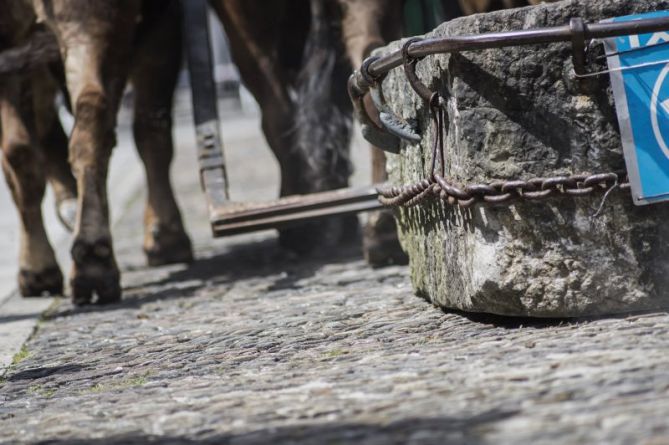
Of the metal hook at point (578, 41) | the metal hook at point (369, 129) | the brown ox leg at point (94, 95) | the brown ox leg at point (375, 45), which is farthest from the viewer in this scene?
the brown ox leg at point (94, 95)

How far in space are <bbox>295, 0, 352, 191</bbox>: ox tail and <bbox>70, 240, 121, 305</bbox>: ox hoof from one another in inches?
40.8

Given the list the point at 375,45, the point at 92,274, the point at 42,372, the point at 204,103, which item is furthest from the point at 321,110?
the point at 42,372

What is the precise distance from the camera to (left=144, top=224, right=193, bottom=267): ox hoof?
6840mm

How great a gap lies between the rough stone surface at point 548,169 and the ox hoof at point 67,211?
3.99 metres

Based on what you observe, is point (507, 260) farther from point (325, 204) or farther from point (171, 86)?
point (171, 86)

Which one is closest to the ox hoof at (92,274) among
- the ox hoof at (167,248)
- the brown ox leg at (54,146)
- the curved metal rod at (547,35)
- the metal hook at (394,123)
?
the ox hoof at (167,248)

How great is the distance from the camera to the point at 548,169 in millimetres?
3242

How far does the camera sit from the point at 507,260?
3.32 metres

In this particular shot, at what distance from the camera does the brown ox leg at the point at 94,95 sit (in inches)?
209

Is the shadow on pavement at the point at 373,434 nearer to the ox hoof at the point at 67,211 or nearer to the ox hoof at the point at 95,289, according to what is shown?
the ox hoof at the point at 95,289

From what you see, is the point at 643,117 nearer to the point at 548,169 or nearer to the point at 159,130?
the point at 548,169

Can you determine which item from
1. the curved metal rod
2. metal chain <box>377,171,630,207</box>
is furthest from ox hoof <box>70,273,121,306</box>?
the curved metal rod

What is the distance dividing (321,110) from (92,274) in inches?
50.5

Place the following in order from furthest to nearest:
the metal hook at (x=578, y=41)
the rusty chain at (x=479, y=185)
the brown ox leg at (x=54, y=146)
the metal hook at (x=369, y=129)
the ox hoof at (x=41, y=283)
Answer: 1. the brown ox leg at (x=54, y=146)
2. the ox hoof at (x=41, y=283)
3. the metal hook at (x=369, y=129)
4. the rusty chain at (x=479, y=185)
5. the metal hook at (x=578, y=41)
